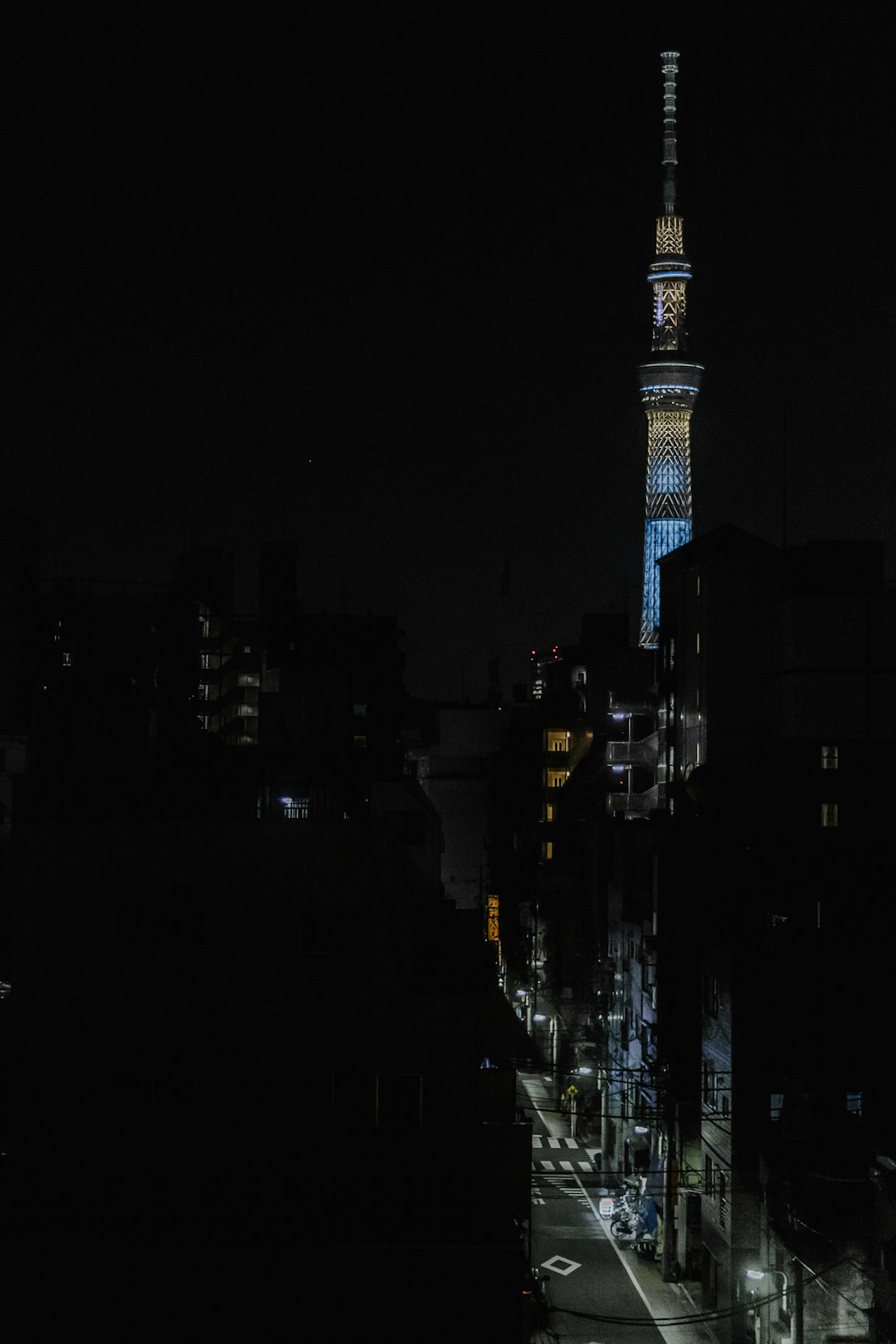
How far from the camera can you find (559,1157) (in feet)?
144

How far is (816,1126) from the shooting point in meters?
29.9

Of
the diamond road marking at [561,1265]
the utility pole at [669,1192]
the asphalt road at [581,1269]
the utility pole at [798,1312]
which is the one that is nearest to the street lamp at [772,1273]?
the utility pole at [798,1312]

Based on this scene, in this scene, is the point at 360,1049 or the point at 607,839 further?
the point at 607,839

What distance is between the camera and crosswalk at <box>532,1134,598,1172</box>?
4216 cm

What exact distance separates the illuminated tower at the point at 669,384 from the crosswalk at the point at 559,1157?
62.9 m

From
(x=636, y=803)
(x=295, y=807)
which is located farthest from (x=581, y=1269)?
(x=636, y=803)

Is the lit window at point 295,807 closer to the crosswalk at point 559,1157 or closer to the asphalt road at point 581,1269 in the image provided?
the asphalt road at point 581,1269

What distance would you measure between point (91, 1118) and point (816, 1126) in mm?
15664

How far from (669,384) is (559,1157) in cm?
8053

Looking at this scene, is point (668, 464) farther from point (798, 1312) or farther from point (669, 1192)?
point (798, 1312)

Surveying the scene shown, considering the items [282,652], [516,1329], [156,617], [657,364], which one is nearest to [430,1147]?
[516,1329]

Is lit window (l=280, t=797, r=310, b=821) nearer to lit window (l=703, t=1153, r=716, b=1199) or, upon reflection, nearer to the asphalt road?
the asphalt road

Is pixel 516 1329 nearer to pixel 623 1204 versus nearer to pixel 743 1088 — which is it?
pixel 743 1088

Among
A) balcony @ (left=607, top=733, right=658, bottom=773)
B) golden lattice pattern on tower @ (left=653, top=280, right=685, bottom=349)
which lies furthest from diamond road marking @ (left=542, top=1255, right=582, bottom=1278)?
golden lattice pattern on tower @ (left=653, top=280, right=685, bottom=349)
